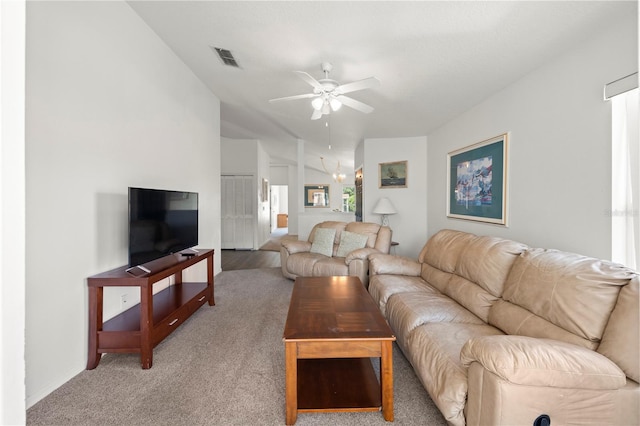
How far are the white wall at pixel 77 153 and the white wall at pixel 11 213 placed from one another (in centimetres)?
136

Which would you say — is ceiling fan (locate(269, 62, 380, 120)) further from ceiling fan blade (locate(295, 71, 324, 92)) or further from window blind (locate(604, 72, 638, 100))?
window blind (locate(604, 72, 638, 100))

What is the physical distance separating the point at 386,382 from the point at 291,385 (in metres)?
0.53

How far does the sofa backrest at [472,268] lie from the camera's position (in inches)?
77.9

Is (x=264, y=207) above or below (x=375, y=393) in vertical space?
above

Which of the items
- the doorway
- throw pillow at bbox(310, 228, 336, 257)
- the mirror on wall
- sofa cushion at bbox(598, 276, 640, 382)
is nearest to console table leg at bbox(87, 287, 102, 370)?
throw pillow at bbox(310, 228, 336, 257)

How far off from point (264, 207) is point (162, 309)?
19.1 feet

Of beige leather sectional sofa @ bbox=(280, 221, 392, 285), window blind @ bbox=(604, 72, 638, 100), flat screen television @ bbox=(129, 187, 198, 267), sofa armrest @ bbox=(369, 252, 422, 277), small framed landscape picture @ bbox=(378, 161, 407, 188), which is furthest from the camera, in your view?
small framed landscape picture @ bbox=(378, 161, 407, 188)

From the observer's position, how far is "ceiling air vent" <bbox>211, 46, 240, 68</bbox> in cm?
290

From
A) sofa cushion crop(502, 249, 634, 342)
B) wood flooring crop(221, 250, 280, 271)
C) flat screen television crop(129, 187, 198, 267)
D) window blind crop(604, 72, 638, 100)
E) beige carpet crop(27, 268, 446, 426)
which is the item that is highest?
window blind crop(604, 72, 638, 100)

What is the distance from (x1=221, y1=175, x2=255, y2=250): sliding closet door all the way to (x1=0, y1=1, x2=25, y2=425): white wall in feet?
21.3

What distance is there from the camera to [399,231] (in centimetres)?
533

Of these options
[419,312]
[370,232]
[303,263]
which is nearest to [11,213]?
[419,312]

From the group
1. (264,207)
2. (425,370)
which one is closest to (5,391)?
(425,370)

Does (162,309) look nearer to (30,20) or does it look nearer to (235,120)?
(30,20)
